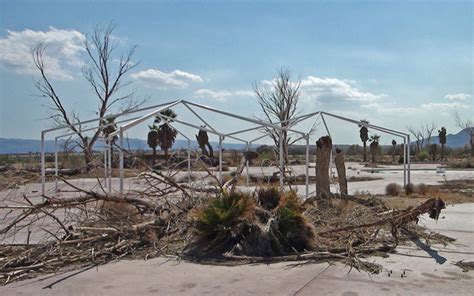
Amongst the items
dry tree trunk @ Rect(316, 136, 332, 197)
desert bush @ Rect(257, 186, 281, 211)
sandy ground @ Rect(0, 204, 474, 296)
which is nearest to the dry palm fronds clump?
desert bush @ Rect(257, 186, 281, 211)

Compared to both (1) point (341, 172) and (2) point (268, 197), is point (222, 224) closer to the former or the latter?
(2) point (268, 197)

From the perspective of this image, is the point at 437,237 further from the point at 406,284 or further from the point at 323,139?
the point at 323,139

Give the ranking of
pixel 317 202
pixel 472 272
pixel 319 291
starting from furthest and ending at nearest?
1. pixel 317 202
2. pixel 472 272
3. pixel 319 291

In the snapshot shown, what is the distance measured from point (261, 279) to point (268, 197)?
2.65 m

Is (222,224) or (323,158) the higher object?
(323,158)

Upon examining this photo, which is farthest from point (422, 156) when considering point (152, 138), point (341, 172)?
point (341, 172)

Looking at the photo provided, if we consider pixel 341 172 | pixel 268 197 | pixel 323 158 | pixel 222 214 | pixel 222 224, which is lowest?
pixel 222 224

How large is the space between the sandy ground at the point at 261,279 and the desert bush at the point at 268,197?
5.71 ft

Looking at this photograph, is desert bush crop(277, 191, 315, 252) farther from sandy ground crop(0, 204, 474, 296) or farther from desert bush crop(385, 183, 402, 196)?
desert bush crop(385, 183, 402, 196)

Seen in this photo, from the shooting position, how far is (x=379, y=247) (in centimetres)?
792

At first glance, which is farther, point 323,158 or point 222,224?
point 323,158

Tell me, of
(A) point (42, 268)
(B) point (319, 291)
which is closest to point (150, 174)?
(A) point (42, 268)

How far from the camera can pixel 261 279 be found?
634 cm

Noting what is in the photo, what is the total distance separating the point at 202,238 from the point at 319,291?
2768mm
